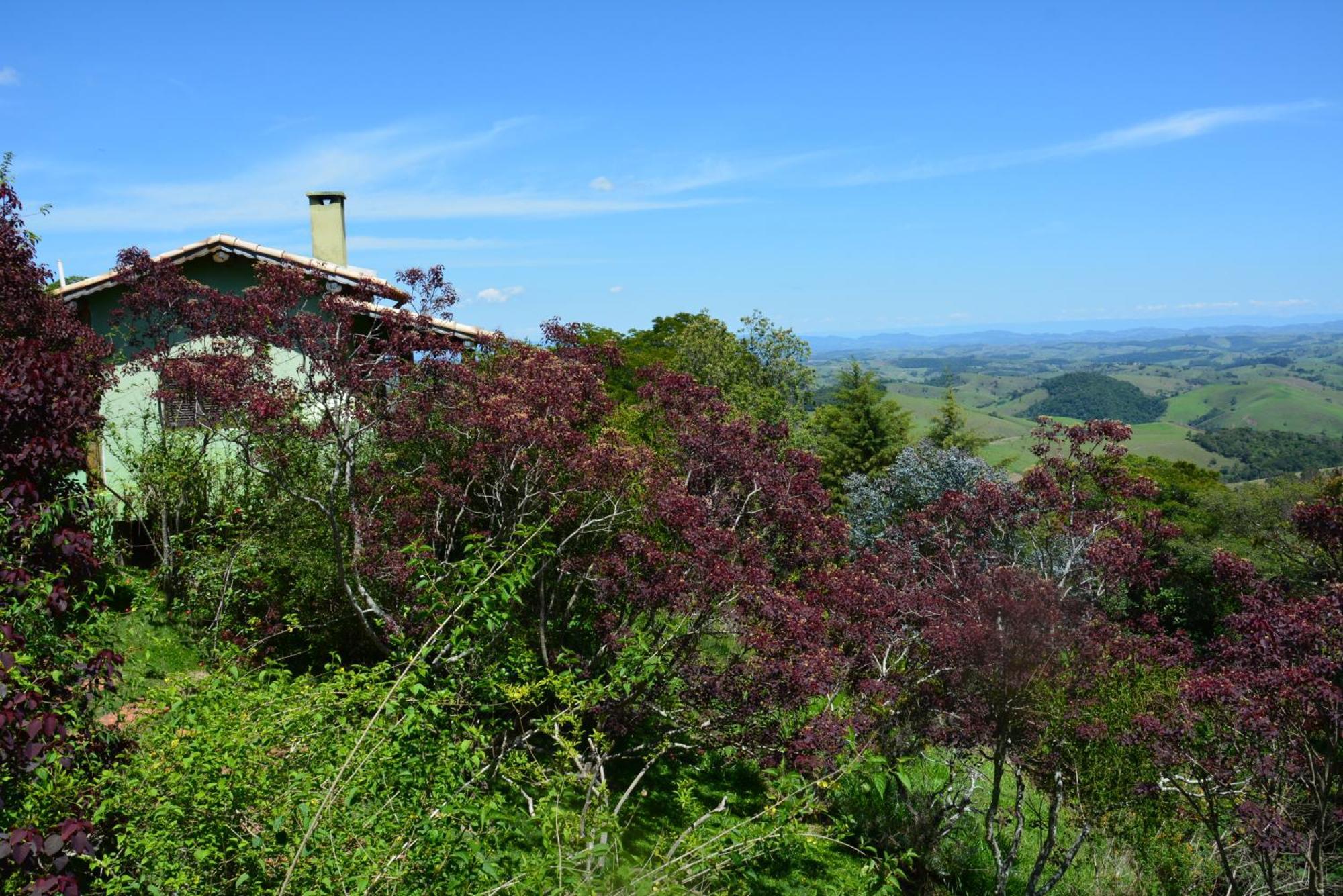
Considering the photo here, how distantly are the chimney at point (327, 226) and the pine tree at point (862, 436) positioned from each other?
18700mm

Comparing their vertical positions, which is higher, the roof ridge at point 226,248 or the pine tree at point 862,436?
the roof ridge at point 226,248

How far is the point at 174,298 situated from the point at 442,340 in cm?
453

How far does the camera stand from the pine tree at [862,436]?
108ft

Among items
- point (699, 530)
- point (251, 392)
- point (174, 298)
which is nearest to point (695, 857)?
point (699, 530)

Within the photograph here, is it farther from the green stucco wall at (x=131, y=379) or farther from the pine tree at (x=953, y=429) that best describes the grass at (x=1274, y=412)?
the green stucco wall at (x=131, y=379)

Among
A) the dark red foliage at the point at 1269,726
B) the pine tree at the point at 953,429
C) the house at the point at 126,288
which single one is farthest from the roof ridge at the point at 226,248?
the pine tree at the point at 953,429

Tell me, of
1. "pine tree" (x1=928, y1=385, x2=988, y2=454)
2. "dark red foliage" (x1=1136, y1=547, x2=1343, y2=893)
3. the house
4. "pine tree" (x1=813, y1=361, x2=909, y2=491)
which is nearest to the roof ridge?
the house

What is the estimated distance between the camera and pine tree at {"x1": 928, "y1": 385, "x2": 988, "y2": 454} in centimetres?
3650

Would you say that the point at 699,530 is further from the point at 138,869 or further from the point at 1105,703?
the point at 138,869

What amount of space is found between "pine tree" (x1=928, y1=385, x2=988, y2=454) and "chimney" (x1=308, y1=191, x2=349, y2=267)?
2487cm

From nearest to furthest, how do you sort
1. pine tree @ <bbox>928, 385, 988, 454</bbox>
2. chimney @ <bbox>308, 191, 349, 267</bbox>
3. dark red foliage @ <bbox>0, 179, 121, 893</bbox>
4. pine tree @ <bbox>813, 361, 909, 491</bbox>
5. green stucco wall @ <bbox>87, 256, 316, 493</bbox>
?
dark red foliage @ <bbox>0, 179, 121, 893</bbox> → green stucco wall @ <bbox>87, 256, 316, 493</bbox> → chimney @ <bbox>308, 191, 349, 267</bbox> → pine tree @ <bbox>813, 361, 909, 491</bbox> → pine tree @ <bbox>928, 385, 988, 454</bbox>

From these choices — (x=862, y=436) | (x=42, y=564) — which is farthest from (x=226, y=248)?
(x=862, y=436)

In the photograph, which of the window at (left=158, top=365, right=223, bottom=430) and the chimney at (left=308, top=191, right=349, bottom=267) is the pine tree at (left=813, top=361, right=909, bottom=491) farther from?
the window at (left=158, top=365, right=223, bottom=430)

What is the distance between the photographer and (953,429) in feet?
123
